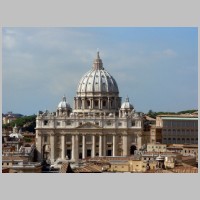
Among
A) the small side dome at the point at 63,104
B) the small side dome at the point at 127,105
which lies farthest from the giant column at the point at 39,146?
the small side dome at the point at 127,105

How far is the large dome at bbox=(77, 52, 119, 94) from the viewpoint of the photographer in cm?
5838

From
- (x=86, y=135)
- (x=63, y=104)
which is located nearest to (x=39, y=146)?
(x=86, y=135)

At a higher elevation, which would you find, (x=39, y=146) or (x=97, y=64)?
(x=97, y=64)

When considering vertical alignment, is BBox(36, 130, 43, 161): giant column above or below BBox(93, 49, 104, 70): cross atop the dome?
below

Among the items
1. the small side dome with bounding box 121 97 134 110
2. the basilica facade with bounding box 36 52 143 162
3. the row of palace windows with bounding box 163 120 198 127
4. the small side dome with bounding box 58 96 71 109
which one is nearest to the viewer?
the basilica facade with bounding box 36 52 143 162

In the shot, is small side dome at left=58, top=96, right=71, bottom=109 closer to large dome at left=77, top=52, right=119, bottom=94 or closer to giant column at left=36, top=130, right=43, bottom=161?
large dome at left=77, top=52, right=119, bottom=94

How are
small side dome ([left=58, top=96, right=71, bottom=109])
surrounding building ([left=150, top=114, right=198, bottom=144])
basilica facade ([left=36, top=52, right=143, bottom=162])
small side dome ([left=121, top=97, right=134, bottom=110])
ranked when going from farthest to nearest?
1. small side dome ([left=58, top=96, right=71, bottom=109])
2. small side dome ([left=121, top=97, right=134, bottom=110])
3. surrounding building ([left=150, top=114, right=198, bottom=144])
4. basilica facade ([left=36, top=52, right=143, bottom=162])

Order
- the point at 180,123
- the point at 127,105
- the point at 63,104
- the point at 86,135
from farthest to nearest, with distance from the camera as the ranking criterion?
the point at 63,104
the point at 127,105
the point at 180,123
the point at 86,135

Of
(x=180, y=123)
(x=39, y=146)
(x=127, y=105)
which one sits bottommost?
(x=39, y=146)

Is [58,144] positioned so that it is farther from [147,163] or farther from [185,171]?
[185,171]

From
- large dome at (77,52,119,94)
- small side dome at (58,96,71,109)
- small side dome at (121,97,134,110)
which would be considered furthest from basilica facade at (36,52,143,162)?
large dome at (77,52,119,94)

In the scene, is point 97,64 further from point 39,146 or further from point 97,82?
point 39,146

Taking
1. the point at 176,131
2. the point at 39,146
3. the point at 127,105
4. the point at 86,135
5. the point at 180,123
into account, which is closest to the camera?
the point at 39,146

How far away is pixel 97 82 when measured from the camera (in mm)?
58594
